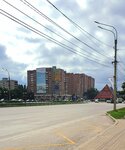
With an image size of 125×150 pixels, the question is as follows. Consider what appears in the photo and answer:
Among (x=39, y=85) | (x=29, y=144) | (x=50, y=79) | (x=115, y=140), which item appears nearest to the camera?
(x=29, y=144)

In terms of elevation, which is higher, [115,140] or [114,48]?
[114,48]

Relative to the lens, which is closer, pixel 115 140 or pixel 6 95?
pixel 115 140

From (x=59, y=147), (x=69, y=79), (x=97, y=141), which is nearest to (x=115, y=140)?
(x=97, y=141)

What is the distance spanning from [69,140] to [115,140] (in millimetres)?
1835

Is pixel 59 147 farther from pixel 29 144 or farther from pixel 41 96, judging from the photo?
Answer: pixel 41 96

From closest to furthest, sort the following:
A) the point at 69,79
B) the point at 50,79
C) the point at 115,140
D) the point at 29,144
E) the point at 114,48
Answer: the point at 29,144 → the point at 115,140 → the point at 114,48 → the point at 50,79 → the point at 69,79

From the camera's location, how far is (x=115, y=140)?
1778 cm

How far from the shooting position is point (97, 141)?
1741cm

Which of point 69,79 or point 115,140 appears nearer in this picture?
point 115,140

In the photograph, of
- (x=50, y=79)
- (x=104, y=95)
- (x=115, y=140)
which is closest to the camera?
(x=115, y=140)

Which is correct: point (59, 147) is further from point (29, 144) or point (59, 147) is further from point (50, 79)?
point (50, 79)

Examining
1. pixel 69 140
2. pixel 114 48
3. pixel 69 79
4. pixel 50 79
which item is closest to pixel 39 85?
pixel 50 79

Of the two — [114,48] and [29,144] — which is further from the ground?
[114,48]

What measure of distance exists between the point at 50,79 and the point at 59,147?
158m
